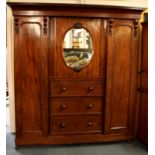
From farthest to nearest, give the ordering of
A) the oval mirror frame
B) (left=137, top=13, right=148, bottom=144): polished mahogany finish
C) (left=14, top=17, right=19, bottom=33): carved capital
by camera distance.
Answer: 1. (left=137, top=13, right=148, bottom=144): polished mahogany finish
2. the oval mirror frame
3. (left=14, top=17, right=19, bottom=33): carved capital

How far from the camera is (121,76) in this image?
8.41 ft

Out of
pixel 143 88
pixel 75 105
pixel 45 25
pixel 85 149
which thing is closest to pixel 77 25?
pixel 45 25

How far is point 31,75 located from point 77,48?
2.23ft

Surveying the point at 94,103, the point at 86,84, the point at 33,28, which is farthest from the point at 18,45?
the point at 94,103

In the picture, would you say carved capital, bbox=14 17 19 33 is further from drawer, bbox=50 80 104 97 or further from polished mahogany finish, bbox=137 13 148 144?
polished mahogany finish, bbox=137 13 148 144

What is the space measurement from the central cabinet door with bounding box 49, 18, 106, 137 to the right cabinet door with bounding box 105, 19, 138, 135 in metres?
0.09

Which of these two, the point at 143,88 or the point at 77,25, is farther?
the point at 143,88

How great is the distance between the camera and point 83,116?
2.55 meters

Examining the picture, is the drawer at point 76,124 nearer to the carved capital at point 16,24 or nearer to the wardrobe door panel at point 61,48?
the wardrobe door panel at point 61,48

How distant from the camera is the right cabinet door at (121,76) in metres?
2.49

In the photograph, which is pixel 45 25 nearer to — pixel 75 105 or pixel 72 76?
pixel 72 76

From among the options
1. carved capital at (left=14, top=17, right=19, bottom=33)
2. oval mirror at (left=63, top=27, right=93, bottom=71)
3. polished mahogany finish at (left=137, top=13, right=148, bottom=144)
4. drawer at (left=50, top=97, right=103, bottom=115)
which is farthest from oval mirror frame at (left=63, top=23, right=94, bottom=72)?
polished mahogany finish at (left=137, top=13, right=148, bottom=144)

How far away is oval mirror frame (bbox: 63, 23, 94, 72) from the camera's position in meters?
2.44

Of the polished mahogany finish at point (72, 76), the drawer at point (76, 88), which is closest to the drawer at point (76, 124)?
the polished mahogany finish at point (72, 76)
